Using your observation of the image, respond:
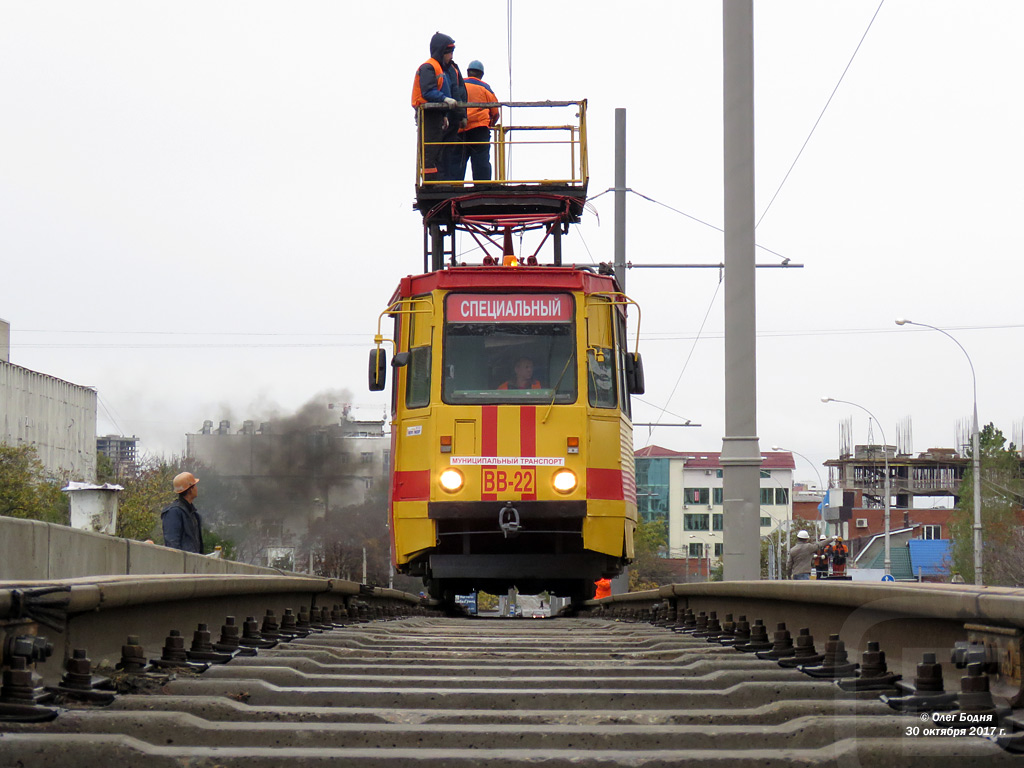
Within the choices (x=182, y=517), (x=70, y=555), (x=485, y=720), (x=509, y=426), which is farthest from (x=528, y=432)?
(x=485, y=720)

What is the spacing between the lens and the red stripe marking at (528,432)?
479 inches

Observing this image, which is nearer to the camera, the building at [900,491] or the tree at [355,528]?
the tree at [355,528]

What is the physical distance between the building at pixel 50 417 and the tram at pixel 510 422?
5480 centimetres

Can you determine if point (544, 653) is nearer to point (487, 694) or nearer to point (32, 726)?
point (487, 694)

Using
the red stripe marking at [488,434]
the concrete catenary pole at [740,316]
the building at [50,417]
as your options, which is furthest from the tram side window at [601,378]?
the building at [50,417]

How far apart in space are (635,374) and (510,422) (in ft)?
5.84

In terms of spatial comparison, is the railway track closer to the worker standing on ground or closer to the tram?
the tram

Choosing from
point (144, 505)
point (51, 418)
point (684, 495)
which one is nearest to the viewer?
point (144, 505)

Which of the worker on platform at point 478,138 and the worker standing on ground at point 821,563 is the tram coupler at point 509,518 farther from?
the worker standing on ground at point 821,563

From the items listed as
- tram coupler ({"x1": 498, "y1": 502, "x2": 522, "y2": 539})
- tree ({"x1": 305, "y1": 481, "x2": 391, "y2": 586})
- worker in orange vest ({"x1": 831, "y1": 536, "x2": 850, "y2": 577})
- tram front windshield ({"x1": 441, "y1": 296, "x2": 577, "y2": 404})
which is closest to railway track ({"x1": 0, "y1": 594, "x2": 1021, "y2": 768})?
tram coupler ({"x1": 498, "y1": 502, "x2": 522, "y2": 539})

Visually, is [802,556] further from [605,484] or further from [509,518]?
[509,518]

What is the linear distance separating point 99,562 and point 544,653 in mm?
6687

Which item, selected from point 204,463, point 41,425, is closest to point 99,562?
point 204,463

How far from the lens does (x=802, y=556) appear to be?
19.6 m
